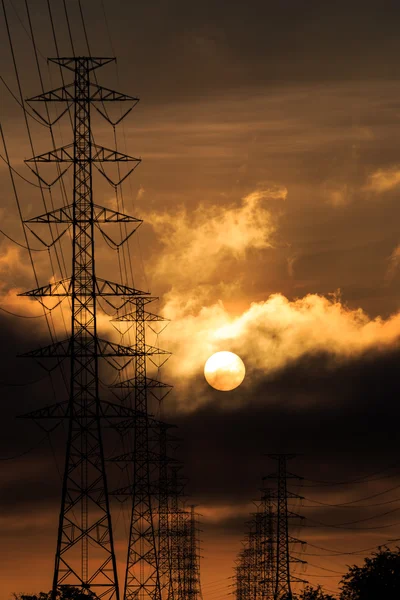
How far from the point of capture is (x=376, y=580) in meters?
96.6

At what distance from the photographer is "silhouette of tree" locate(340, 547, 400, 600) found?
95000 mm

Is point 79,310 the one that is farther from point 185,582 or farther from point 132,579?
point 185,582

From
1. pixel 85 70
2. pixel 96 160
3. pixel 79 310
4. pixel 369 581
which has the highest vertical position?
pixel 85 70

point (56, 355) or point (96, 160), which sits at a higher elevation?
point (96, 160)

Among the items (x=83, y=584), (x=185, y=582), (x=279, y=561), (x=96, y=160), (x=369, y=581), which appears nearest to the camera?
(x=83, y=584)

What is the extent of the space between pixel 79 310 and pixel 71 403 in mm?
4985

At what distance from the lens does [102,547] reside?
7019 centimetres

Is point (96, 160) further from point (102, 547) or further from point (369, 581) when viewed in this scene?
point (369, 581)

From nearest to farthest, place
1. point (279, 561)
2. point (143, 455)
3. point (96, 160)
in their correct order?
1. point (96, 160)
2. point (143, 455)
3. point (279, 561)

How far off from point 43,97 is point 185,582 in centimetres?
12320

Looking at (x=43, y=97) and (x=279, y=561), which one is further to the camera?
(x=279, y=561)

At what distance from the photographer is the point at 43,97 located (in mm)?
73000

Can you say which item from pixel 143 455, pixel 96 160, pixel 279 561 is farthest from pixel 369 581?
pixel 96 160

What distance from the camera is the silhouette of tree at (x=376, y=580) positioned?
9500cm
